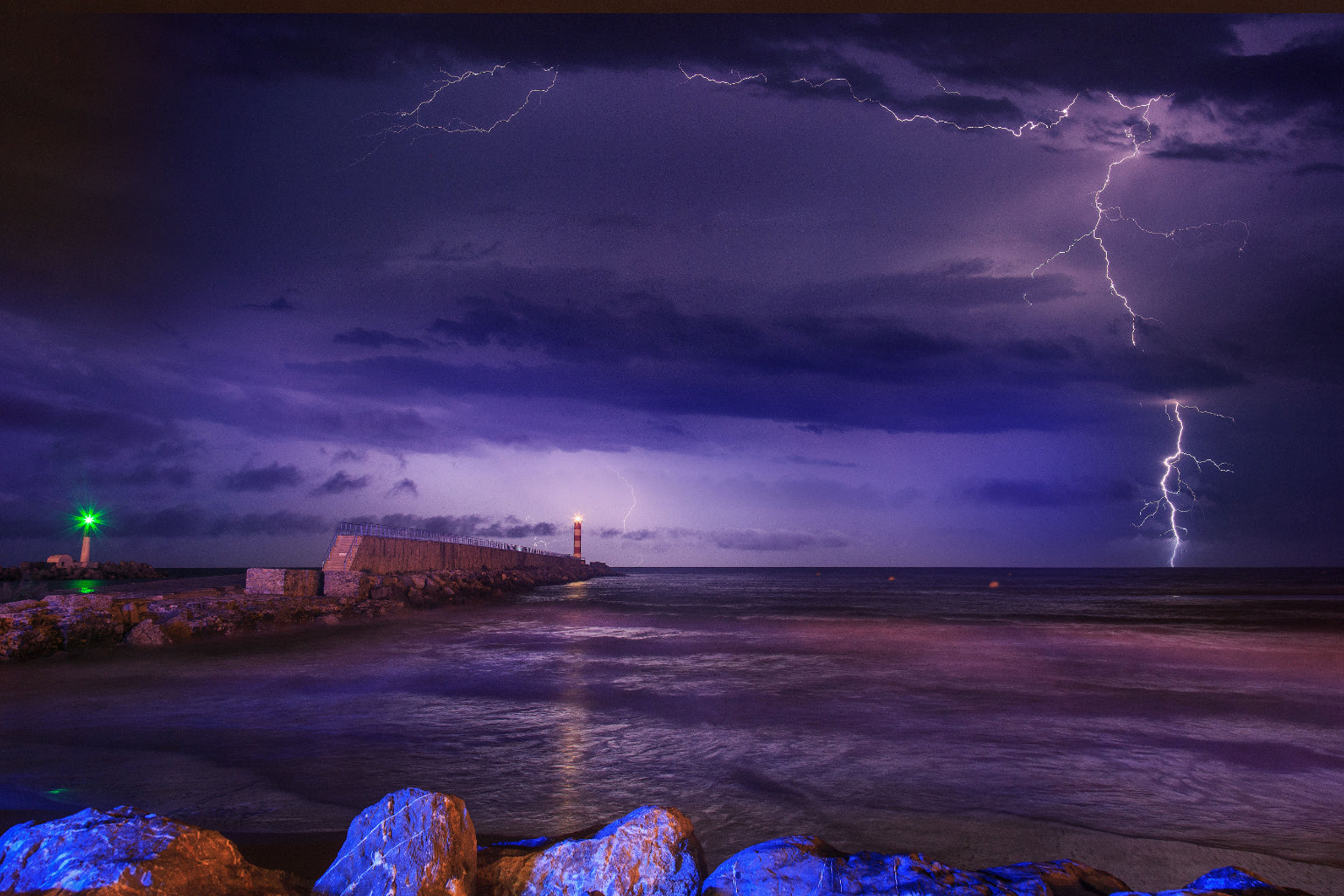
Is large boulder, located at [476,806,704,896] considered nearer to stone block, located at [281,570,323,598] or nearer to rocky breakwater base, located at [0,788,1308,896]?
rocky breakwater base, located at [0,788,1308,896]

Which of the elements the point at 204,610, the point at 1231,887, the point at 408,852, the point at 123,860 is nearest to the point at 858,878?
the point at 1231,887

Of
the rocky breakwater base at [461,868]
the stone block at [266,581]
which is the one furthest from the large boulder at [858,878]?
the stone block at [266,581]

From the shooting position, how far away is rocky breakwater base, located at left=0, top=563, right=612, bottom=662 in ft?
28.6

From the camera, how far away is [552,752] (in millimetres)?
4887

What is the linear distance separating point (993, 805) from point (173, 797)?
Result: 4614mm

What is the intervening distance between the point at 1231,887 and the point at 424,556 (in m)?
26.3

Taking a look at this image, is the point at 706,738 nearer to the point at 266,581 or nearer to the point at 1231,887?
the point at 1231,887

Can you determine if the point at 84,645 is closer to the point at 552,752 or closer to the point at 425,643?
the point at 425,643

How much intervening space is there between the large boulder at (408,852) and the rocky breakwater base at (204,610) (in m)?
9.16

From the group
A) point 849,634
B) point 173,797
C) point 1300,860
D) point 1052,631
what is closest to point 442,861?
point 173,797

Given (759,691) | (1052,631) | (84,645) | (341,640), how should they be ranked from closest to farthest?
(759,691), (84,645), (341,640), (1052,631)

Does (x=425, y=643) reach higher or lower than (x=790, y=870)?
lower

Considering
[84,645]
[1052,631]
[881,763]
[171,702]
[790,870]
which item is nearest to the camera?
[790,870]

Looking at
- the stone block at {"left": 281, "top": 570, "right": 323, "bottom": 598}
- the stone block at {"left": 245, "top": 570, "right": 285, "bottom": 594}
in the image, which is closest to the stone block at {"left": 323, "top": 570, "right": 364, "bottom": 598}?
the stone block at {"left": 281, "top": 570, "right": 323, "bottom": 598}
